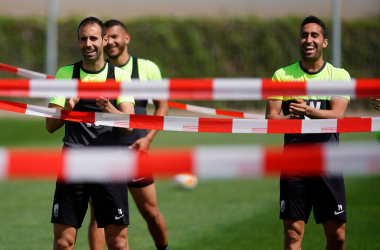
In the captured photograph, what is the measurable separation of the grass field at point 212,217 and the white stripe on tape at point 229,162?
3.15m

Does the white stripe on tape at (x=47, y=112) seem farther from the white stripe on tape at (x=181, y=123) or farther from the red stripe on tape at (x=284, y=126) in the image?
the red stripe on tape at (x=284, y=126)

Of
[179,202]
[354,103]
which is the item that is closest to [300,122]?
[179,202]

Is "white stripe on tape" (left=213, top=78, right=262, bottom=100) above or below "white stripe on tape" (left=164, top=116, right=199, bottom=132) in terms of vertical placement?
above

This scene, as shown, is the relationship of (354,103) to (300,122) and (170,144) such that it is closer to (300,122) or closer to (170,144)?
(170,144)

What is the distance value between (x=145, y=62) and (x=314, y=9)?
13.8 meters

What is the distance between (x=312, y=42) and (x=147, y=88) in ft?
6.04

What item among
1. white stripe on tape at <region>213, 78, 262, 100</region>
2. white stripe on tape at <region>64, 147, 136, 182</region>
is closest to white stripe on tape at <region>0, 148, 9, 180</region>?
white stripe on tape at <region>64, 147, 136, 182</region>

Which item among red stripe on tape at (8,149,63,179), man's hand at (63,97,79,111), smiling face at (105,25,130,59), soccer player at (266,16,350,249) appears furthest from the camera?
smiling face at (105,25,130,59)

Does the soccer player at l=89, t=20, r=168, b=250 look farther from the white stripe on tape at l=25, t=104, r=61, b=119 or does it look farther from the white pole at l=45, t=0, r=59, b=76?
the white pole at l=45, t=0, r=59, b=76

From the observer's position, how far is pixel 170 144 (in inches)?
520

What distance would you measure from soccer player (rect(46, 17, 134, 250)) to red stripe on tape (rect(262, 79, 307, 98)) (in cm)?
139

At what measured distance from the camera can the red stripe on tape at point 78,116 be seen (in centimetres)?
350

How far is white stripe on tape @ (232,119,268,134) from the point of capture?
11.5 feet

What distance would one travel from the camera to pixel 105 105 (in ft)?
11.0
